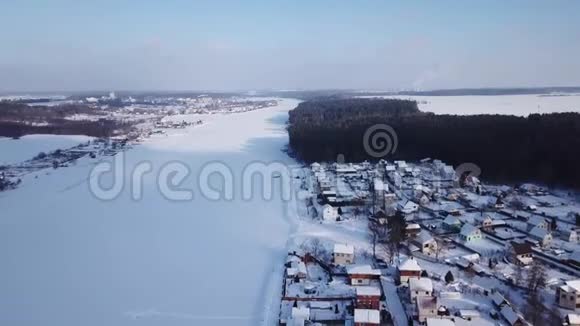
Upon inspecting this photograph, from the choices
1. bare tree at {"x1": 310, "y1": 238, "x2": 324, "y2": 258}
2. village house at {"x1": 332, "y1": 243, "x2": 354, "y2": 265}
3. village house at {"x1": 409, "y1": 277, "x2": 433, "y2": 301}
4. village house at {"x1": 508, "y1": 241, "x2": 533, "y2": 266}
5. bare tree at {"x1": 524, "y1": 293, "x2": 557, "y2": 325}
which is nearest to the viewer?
bare tree at {"x1": 524, "y1": 293, "x2": 557, "y2": 325}

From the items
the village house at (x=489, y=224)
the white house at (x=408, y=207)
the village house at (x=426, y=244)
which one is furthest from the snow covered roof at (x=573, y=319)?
the white house at (x=408, y=207)

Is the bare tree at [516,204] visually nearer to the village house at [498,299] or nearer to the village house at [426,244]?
the village house at [426,244]

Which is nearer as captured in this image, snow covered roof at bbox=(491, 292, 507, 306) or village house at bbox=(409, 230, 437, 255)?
snow covered roof at bbox=(491, 292, 507, 306)

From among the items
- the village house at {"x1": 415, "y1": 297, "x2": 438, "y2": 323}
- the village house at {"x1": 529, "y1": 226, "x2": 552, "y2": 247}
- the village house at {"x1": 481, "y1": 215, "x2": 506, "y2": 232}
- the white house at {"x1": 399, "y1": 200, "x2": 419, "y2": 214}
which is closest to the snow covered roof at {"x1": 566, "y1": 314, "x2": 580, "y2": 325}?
the village house at {"x1": 415, "y1": 297, "x2": 438, "y2": 323}

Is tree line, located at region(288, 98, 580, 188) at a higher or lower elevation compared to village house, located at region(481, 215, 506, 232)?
higher

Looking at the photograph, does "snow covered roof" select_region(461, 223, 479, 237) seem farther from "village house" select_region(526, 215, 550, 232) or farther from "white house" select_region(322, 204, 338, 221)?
"white house" select_region(322, 204, 338, 221)

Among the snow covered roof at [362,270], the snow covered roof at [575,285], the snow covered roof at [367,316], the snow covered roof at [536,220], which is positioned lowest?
the snow covered roof at [367,316]
